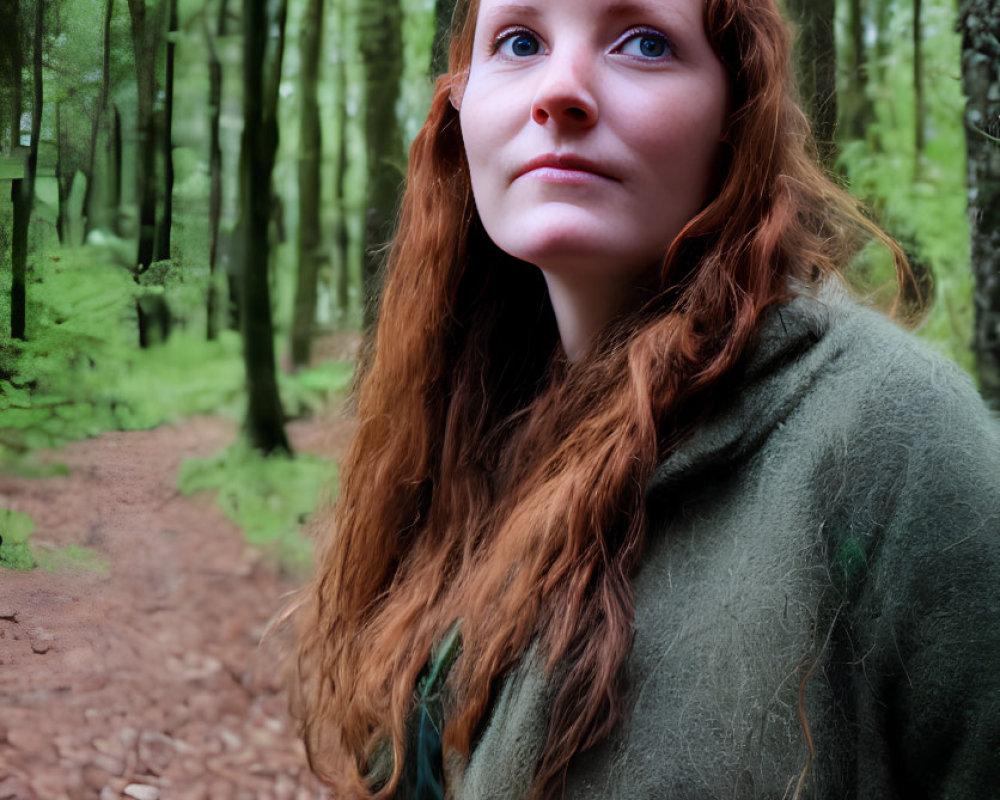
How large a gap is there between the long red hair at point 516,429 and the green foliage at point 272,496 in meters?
1.00

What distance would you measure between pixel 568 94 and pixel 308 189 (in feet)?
5.67

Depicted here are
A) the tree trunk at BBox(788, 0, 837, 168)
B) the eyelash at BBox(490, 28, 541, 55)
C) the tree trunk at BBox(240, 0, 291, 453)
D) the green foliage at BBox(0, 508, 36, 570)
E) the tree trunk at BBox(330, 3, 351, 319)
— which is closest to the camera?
the eyelash at BBox(490, 28, 541, 55)

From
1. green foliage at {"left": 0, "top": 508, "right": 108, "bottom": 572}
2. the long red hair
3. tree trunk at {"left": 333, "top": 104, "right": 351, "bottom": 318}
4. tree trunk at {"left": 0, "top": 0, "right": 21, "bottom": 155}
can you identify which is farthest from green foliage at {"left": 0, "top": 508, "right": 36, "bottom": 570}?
tree trunk at {"left": 333, "top": 104, "right": 351, "bottom": 318}

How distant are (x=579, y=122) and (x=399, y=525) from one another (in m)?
0.57

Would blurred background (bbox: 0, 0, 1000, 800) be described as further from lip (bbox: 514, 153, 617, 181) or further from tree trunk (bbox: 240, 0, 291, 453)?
lip (bbox: 514, 153, 617, 181)

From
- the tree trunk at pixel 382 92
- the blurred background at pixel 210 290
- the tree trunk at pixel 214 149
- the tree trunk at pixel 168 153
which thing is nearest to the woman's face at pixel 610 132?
the blurred background at pixel 210 290

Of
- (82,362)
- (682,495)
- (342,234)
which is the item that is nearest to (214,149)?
(342,234)

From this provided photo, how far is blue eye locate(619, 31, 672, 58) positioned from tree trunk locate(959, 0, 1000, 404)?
920 mm

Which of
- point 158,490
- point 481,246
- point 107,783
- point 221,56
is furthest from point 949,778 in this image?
point 221,56

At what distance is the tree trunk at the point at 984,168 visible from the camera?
61.2 inches

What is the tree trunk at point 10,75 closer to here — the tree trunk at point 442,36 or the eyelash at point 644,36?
the tree trunk at point 442,36

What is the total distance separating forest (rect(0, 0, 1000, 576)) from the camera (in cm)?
128

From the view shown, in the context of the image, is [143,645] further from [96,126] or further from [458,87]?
[458,87]

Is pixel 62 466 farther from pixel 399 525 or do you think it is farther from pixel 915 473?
pixel 915 473
